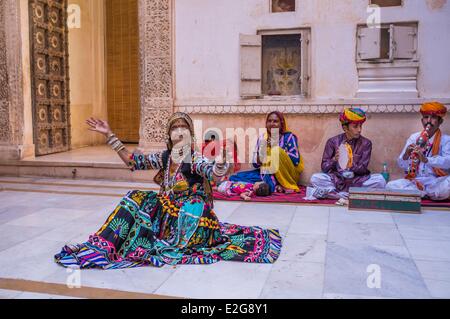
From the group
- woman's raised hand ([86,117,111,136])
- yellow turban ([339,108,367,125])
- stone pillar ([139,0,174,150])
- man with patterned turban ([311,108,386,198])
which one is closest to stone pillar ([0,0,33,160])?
stone pillar ([139,0,174,150])

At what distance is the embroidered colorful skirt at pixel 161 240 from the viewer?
308 centimetres

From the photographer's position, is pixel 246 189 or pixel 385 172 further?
pixel 385 172

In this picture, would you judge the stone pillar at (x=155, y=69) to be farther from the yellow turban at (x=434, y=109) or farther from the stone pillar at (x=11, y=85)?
the yellow turban at (x=434, y=109)

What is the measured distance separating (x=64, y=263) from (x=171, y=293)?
0.84 metres

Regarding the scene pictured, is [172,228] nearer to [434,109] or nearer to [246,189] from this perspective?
[246,189]

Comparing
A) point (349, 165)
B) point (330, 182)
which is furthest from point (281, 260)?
point (349, 165)

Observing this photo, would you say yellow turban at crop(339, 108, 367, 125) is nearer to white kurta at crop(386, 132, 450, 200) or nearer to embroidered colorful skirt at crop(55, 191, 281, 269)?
white kurta at crop(386, 132, 450, 200)

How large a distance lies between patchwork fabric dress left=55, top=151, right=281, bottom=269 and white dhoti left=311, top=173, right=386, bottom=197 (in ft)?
6.16

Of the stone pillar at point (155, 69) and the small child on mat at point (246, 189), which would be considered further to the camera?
the stone pillar at point (155, 69)

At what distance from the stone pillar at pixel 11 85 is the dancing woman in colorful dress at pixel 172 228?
12.5 feet

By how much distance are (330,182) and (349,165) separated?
27cm

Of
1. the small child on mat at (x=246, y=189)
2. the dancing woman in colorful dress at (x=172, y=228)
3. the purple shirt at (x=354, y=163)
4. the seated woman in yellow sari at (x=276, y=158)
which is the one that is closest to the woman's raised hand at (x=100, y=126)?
the dancing woman in colorful dress at (x=172, y=228)

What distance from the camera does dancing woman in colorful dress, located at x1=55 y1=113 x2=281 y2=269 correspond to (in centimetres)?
310

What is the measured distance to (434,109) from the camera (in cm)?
513
